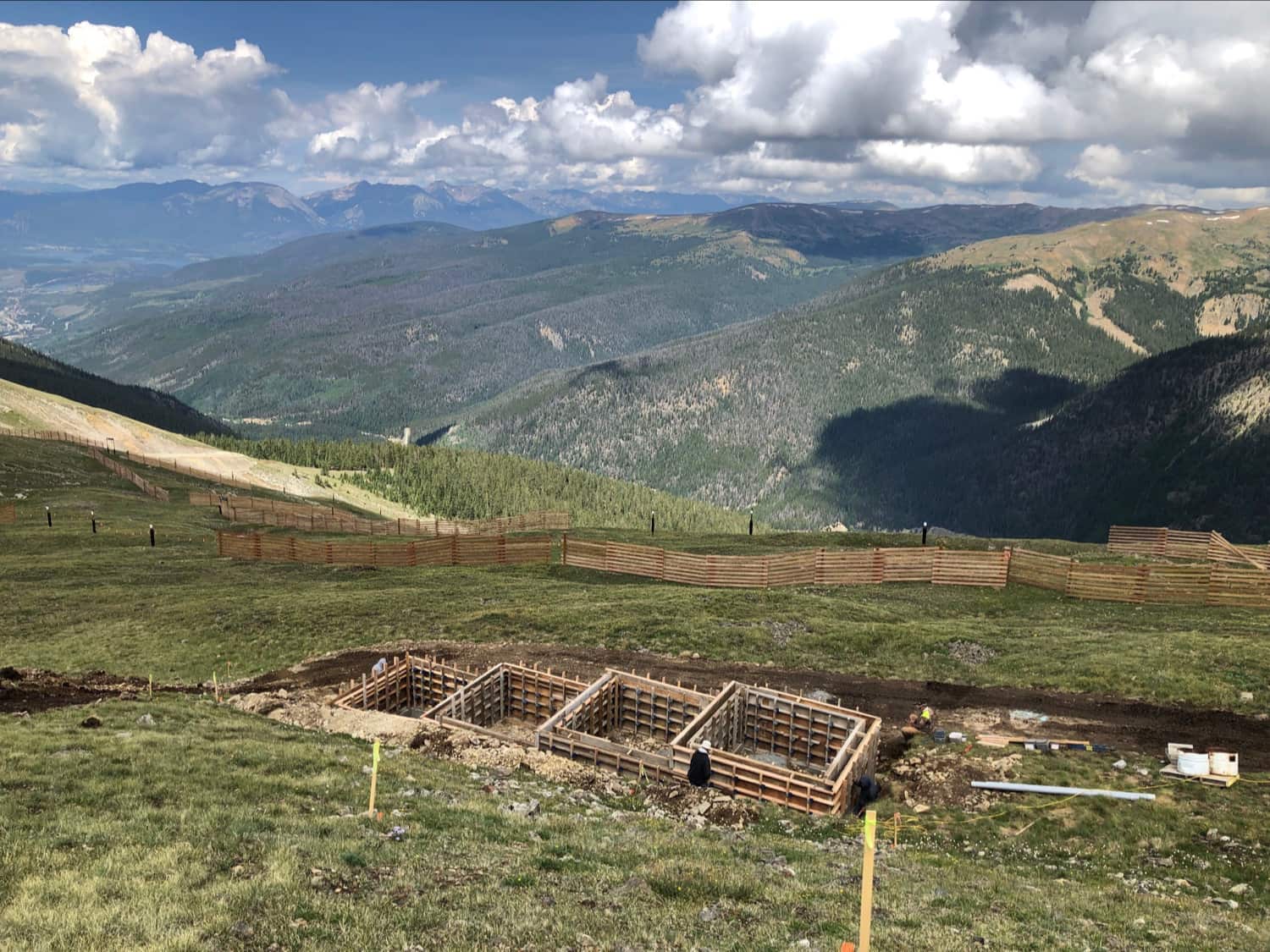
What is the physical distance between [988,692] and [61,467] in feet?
328

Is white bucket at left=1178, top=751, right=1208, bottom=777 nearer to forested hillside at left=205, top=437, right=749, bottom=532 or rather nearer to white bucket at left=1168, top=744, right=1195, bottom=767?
white bucket at left=1168, top=744, right=1195, bottom=767

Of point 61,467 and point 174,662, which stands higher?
point 61,467

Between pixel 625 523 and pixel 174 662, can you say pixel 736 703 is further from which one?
pixel 625 523

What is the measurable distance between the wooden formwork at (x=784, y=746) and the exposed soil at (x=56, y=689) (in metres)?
20.5

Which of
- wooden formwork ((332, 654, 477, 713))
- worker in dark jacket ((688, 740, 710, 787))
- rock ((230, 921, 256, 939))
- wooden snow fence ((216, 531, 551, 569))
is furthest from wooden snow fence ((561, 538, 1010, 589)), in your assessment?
rock ((230, 921, 256, 939))

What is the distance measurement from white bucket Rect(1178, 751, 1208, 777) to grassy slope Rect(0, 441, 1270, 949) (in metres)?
0.75

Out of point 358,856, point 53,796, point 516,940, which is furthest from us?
point 53,796

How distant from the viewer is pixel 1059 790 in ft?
71.0

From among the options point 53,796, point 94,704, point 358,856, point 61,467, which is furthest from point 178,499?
point 358,856

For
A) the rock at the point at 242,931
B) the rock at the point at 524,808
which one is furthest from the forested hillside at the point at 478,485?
the rock at the point at 242,931

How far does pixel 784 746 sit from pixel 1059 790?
948cm

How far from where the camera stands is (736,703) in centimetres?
2811

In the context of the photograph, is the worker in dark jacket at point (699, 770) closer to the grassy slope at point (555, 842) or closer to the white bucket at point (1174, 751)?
the grassy slope at point (555, 842)

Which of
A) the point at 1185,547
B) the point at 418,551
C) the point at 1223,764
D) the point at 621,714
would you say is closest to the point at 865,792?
the point at 1223,764
